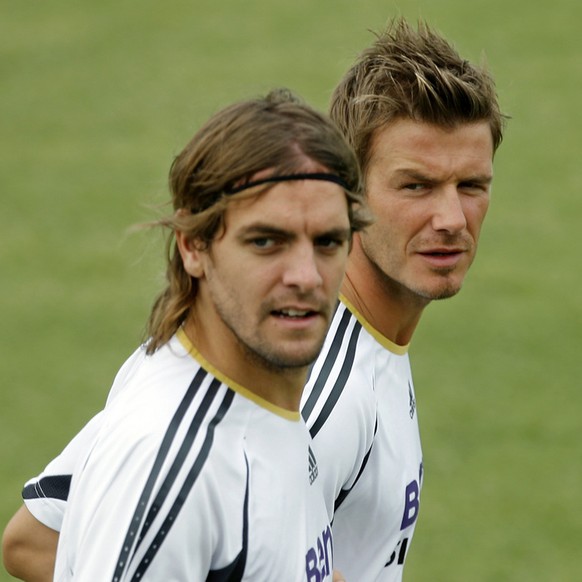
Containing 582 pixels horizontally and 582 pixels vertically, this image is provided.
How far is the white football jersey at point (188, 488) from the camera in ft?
9.61

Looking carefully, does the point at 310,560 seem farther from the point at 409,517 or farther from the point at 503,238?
the point at 503,238

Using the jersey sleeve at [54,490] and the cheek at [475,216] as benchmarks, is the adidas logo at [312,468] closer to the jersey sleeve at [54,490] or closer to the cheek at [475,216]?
the jersey sleeve at [54,490]

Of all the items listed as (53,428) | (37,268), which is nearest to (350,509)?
(53,428)

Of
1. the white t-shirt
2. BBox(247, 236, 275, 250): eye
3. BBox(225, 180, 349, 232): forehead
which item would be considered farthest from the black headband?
the white t-shirt

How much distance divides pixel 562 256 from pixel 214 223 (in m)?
9.10

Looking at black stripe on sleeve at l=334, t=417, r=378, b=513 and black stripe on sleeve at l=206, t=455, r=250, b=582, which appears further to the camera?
black stripe on sleeve at l=334, t=417, r=378, b=513

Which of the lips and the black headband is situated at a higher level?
the black headband

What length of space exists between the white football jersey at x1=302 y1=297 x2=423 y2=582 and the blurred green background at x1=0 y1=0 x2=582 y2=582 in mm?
601

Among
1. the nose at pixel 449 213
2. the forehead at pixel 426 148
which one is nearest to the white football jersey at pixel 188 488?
the nose at pixel 449 213

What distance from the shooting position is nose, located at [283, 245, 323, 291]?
10.4 ft

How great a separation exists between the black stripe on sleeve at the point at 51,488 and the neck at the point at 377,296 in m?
1.06

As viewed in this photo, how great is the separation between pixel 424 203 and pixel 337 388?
0.71 meters

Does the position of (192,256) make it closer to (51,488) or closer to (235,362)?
(235,362)

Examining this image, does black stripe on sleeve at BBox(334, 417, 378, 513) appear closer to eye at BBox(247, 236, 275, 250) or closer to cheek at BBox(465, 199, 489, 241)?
cheek at BBox(465, 199, 489, 241)
